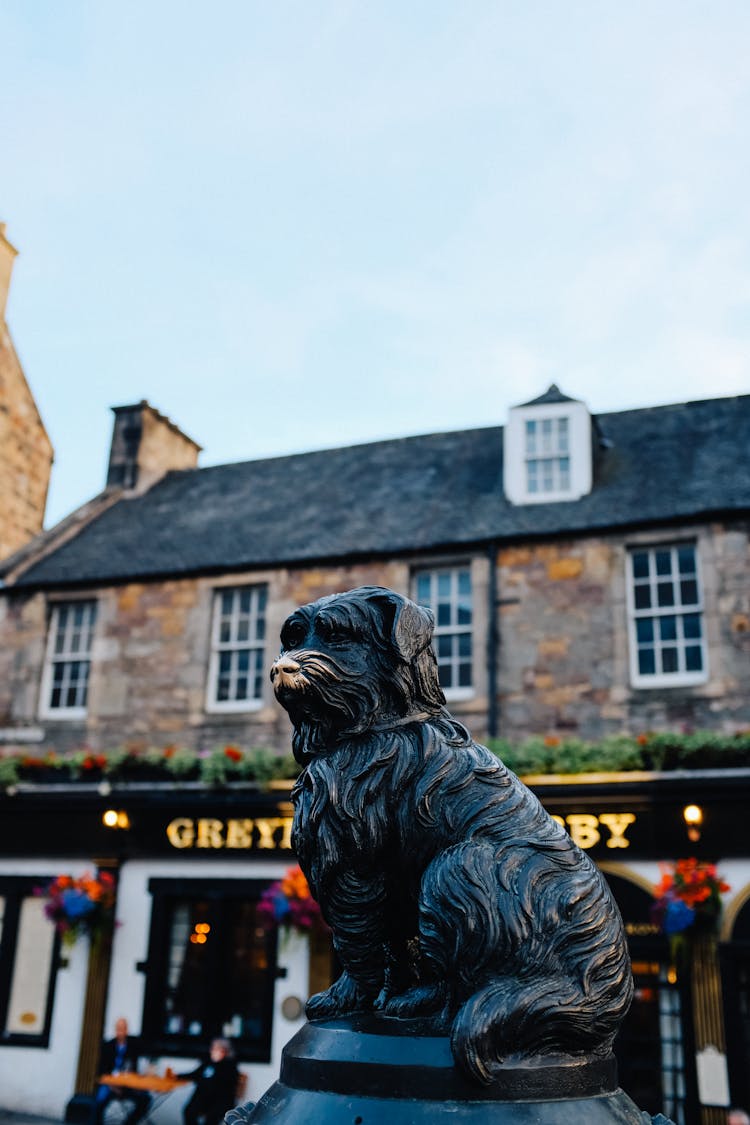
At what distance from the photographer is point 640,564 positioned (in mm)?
12859

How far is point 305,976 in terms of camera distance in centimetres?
1210

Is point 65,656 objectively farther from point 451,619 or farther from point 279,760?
point 451,619

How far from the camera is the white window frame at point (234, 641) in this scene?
14.0 m

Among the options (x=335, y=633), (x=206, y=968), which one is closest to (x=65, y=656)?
(x=206, y=968)

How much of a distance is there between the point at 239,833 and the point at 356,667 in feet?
35.1

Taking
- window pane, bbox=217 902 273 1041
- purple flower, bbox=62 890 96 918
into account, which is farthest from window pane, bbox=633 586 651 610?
purple flower, bbox=62 890 96 918

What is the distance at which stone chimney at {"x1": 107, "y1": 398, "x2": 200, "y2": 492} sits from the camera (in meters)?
17.9

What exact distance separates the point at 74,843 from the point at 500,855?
40.1ft

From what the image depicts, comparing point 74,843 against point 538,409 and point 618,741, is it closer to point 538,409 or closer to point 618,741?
point 618,741

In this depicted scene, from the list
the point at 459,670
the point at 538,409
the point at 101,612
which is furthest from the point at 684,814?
the point at 101,612

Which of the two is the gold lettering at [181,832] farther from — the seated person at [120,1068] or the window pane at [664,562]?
the window pane at [664,562]

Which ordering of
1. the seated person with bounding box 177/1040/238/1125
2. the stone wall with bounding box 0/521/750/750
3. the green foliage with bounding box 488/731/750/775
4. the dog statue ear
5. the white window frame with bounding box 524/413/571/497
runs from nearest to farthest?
the dog statue ear → the seated person with bounding box 177/1040/238/1125 → the green foliage with bounding box 488/731/750/775 → the stone wall with bounding box 0/521/750/750 → the white window frame with bounding box 524/413/571/497

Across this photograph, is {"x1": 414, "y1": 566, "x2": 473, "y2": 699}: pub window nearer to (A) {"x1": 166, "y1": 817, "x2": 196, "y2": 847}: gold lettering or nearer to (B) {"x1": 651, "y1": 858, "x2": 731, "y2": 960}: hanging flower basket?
(B) {"x1": 651, "y1": 858, "x2": 731, "y2": 960}: hanging flower basket

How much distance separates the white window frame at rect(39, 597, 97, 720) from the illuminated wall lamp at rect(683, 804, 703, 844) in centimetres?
847
